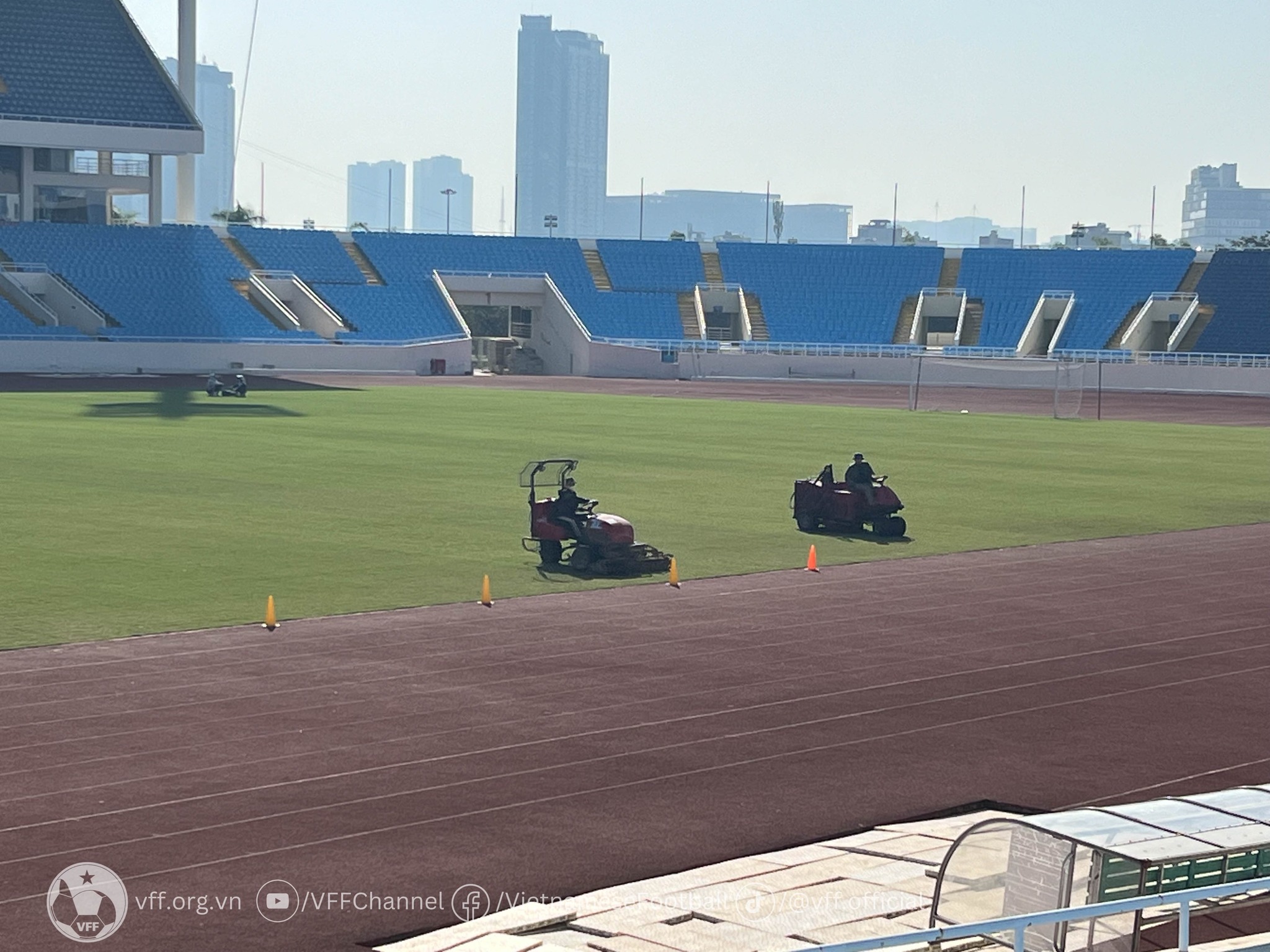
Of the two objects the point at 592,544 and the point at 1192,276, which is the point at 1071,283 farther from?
the point at 592,544

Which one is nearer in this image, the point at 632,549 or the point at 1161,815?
the point at 1161,815

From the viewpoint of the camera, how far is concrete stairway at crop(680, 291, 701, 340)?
9994cm

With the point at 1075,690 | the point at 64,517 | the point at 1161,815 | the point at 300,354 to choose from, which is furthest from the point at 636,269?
the point at 1161,815

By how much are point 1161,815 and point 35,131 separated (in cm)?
8799

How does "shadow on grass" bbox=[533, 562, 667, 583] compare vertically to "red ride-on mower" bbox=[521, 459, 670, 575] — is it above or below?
below

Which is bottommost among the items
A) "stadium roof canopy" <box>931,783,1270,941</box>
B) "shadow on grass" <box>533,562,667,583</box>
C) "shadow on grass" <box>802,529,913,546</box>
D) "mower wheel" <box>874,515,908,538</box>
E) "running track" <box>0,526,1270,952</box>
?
"running track" <box>0,526,1270,952</box>

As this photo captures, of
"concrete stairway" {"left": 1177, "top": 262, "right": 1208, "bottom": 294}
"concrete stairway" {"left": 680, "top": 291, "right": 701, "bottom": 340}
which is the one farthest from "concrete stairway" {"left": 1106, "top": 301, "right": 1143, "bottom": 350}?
"concrete stairway" {"left": 680, "top": 291, "right": 701, "bottom": 340}

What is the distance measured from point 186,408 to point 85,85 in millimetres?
43566

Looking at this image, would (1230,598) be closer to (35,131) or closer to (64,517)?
(64,517)

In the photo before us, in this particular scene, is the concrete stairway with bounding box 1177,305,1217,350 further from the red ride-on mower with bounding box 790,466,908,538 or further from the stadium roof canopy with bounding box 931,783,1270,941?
the stadium roof canopy with bounding box 931,783,1270,941

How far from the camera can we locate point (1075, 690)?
55.7 feet

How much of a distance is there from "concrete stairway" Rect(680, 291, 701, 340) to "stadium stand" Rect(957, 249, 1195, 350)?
1610cm

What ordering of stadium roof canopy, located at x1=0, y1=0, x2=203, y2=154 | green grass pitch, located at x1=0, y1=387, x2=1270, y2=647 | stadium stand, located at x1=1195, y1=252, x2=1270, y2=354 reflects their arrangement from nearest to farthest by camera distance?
green grass pitch, located at x1=0, y1=387, x2=1270, y2=647
stadium roof canopy, located at x1=0, y1=0, x2=203, y2=154
stadium stand, located at x1=1195, y1=252, x2=1270, y2=354

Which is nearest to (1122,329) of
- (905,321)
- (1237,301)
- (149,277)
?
(1237,301)
